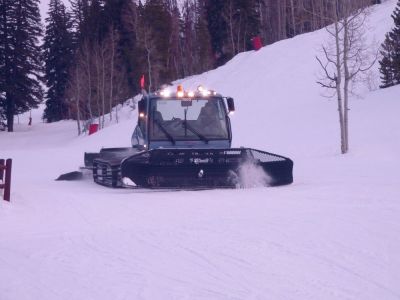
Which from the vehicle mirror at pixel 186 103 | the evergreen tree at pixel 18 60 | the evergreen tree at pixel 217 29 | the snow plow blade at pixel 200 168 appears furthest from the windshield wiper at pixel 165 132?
the evergreen tree at pixel 217 29

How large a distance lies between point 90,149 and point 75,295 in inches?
1059

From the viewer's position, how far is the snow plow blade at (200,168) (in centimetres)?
1263

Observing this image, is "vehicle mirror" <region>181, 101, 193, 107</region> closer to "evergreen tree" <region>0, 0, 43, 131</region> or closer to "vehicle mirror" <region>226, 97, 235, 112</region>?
"vehicle mirror" <region>226, 97, 235, 112</region>

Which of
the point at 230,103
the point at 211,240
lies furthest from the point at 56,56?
the point at 211,240

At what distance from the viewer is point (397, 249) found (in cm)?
682

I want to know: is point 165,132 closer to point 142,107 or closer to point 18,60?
point 142,107

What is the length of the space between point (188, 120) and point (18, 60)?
36.0 m

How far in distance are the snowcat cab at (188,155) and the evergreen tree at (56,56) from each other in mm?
43250

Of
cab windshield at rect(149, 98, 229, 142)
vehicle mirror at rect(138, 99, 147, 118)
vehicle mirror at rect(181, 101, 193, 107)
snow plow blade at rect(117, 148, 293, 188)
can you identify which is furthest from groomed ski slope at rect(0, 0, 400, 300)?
vehicle mirror at rect(181, 101, 193, 107)

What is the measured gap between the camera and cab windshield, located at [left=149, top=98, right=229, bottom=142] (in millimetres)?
13922

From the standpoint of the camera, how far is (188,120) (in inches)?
554

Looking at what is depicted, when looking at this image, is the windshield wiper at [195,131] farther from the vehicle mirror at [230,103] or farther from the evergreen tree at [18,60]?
the evergreen tree at [18,60]

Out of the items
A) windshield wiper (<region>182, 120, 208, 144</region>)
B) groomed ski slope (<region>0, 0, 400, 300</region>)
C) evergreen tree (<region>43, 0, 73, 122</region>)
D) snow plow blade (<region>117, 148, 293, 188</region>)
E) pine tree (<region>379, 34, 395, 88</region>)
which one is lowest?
groomed ski slope (<region>0, 0, 400, 300</region>)

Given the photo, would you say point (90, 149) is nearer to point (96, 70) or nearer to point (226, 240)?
point (96, 70)
